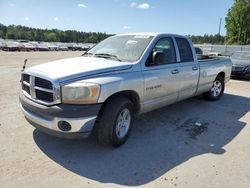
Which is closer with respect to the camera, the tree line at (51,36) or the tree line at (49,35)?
the tree line at (51,36)

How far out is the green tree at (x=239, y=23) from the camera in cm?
4719

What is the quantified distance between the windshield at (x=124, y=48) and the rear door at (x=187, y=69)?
104 cm

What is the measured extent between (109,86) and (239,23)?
51.8m

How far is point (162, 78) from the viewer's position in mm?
4680

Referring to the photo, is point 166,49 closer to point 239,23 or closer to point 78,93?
point 78,93

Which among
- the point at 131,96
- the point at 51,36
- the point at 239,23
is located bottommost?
the point at 131,96

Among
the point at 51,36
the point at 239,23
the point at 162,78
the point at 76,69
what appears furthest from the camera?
the point at 51,36

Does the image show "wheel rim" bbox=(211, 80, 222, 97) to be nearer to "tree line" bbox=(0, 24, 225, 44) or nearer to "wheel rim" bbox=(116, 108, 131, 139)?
"wheel rim" bbox=(116, 108, 131, 139)

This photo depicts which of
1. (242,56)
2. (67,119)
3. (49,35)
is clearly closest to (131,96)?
(67,119)

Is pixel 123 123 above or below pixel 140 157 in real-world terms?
above

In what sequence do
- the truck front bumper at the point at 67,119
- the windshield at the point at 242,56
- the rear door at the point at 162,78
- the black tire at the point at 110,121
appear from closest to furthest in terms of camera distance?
1. the truck front bumper at the point at 67,119
2. the black tire at the point at 110,121
3. the rear door at the point at 162,78
4. the windshield at the point at 242,56

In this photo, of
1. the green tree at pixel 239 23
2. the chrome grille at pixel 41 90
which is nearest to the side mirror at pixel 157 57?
the chrome grille at pixel 41 90

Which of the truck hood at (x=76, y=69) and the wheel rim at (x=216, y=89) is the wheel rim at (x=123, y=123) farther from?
the wheel rim at (x=216, y=89)

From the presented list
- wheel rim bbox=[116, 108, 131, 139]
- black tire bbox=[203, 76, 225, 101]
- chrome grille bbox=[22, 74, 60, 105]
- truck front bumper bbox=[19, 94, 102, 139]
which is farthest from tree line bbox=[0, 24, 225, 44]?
truck front bumper bbox=[19, 94, 102, 139]
